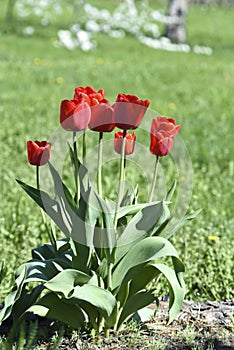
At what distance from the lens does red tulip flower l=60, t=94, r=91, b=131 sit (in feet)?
7.63

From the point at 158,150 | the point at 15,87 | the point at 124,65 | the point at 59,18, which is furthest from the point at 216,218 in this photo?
the point at 59,18

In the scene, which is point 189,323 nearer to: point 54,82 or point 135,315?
point 135,315

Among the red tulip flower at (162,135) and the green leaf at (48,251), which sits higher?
the red tulip flower at (162,135)

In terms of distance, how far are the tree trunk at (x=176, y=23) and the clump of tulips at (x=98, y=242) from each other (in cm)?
1325

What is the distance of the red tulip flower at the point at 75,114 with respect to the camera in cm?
233

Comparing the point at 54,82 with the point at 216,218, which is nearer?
the point at 216,218

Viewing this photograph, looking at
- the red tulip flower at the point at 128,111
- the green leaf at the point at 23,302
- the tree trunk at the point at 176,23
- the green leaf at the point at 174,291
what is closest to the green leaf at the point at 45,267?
the green leaf at the point at 23,302

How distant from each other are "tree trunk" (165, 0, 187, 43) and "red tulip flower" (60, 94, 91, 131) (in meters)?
13.4

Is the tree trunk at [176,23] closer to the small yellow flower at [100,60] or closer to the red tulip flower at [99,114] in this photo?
the small yellow flower at [100,60]

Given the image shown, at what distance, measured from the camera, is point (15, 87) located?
8.27m

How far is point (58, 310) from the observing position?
2.59m

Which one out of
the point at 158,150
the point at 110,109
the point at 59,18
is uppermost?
the point at 110,109

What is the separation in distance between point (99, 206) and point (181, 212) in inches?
87.1

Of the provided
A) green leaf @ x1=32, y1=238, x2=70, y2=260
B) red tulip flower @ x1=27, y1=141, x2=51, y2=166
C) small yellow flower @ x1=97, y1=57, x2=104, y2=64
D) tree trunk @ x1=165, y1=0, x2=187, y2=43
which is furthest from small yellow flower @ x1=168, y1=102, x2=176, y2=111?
tree trunk @ x1=165, y1=0, x2=187, y2=43
